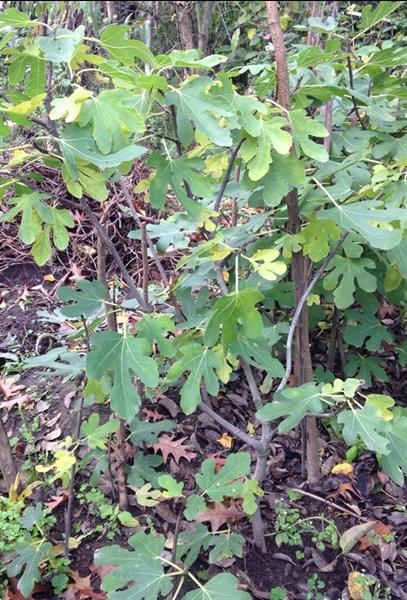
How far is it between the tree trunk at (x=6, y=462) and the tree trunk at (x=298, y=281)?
3.73ft

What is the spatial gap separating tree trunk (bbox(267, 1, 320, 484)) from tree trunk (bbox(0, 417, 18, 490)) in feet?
3.73

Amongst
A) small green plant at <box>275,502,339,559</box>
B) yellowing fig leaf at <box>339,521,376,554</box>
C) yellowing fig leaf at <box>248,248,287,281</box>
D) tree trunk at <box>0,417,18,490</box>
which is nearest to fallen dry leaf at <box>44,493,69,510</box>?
tree trunk at <box>0,417,18,490</box>

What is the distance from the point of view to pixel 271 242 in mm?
2086

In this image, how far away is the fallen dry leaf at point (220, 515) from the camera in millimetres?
1964

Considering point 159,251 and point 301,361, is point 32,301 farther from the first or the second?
point 301,361

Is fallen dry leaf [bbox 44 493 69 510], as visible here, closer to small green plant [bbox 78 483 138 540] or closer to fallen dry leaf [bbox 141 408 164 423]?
small green plant [bbox 78 483 138 540]

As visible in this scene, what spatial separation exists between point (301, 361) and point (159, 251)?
2.42 ft

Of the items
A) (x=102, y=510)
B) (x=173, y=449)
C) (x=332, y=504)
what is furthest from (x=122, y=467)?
(x=332, y=504)

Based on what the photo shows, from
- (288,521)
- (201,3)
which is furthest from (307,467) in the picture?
(201,3)

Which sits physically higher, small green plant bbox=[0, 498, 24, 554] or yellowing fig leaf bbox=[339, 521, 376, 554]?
small green plant bbox=[0, 498, 24, 554]

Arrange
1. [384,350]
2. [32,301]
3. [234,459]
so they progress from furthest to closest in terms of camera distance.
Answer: [32,301] → [384,350] → [234,459]

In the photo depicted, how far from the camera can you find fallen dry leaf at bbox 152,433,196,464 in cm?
227

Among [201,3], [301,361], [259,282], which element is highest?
[201,3]

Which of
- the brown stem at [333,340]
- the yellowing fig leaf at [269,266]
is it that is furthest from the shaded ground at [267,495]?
the yellowing fig leaf at [269,266]
